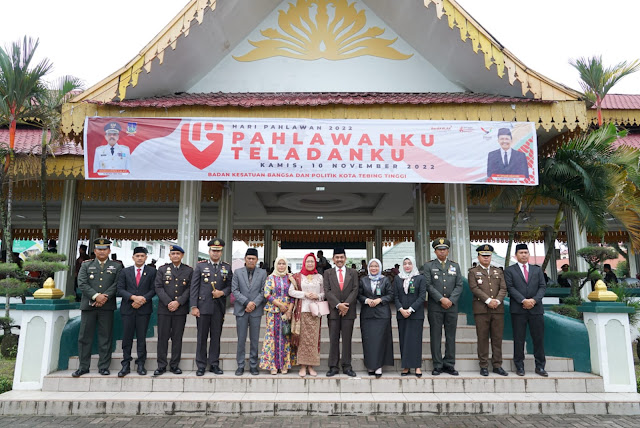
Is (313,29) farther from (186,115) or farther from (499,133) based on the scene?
(499,133)

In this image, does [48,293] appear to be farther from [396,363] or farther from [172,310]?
[396,363]

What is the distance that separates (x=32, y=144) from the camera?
792cm

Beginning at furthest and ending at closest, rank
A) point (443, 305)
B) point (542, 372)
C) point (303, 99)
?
point (303, 99) → point (443, 305) → point (542, 372)

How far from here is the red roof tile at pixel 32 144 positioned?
23.3ft

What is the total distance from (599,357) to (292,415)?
11.3 ft

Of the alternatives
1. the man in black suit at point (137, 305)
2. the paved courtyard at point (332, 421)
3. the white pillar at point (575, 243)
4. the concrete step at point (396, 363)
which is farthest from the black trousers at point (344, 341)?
the white pillar at point (575, 243)

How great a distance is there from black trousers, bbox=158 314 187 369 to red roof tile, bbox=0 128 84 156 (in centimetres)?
382

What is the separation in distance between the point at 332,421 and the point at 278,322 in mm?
1303

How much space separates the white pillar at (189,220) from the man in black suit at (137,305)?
61.2 inches

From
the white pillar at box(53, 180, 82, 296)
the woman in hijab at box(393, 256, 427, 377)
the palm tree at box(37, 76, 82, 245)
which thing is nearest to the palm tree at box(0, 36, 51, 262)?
the palm tree at box(37, 76, 82, 245)

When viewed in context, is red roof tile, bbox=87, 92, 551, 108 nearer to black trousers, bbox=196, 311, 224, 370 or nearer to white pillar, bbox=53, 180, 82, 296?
black trousers, bbox=196, 311, 224, 370

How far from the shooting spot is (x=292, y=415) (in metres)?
4.19

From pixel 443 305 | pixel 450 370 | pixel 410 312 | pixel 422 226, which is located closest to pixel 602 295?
pixel 443 305

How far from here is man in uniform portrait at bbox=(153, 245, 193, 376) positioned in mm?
4871
